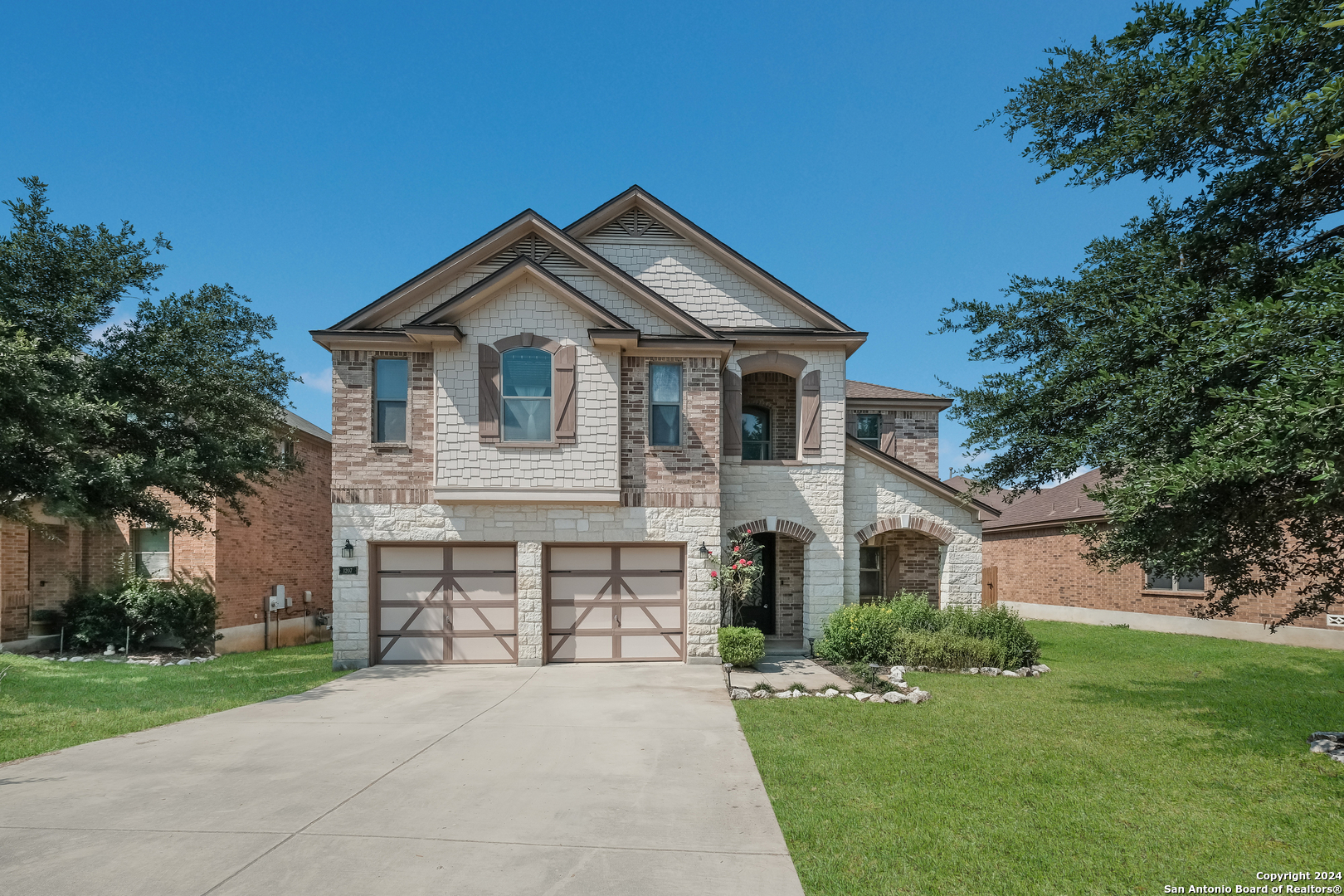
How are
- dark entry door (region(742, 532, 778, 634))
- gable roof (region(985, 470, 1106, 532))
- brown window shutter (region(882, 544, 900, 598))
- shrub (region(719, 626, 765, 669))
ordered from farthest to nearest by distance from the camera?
1. gable roof (region(985, 470, 1106, 532))
2. brown window shutter (region(882, 544, 900, 598))
3. dark entry door (region(742, 532, 778, 634))
4. shrub (region(719, 626, 765, 669))

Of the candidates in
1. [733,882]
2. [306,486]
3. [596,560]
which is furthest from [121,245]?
[733,882]

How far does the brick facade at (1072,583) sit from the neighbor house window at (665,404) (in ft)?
39.3

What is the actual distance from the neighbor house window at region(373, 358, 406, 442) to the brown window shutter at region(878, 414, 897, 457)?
12232mm

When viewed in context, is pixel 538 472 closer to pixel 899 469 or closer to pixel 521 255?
pixel 521 255

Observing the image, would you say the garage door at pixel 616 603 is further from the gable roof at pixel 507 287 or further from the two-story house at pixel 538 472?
the gable roof at pixel 507 287

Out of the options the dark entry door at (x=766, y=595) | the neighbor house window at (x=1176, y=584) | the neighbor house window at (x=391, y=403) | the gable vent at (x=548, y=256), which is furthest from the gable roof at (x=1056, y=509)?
the neighbor house window at (x=391, y=403)

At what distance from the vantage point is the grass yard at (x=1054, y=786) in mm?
5121

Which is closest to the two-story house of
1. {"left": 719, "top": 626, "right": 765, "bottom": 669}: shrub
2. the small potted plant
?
{"left": 719, "top": 626, "right": 765, "bottom": 669}: shrub

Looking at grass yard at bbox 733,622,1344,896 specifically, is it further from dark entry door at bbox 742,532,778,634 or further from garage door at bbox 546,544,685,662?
dark entry door at bbox 742,532,778,634

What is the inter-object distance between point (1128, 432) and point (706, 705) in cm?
654

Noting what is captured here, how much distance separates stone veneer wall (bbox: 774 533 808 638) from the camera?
1739 cm

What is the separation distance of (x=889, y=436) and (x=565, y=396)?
992 centimetres

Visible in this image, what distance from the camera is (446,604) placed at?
14078mm

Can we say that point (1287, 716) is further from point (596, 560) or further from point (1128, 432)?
point (596, 560)
